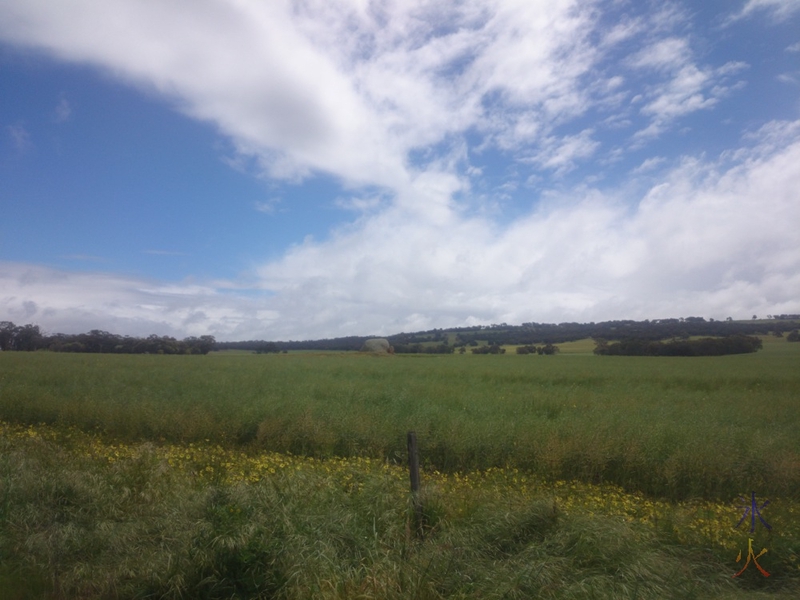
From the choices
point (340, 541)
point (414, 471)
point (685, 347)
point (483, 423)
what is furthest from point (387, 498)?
point (685, 347)

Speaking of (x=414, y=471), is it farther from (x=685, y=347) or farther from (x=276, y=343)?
(x=276, y=343)

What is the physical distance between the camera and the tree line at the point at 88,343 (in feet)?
160

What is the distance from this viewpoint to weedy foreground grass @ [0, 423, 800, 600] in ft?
14.3

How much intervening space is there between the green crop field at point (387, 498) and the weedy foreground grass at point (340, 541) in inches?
0.9

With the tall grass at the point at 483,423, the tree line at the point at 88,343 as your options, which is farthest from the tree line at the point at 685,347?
the tree line at the point at 88,343

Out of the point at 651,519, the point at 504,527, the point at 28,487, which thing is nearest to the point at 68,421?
the point at 28,487

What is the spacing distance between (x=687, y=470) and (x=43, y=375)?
2198cm

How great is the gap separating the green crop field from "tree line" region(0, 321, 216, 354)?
4346 cm

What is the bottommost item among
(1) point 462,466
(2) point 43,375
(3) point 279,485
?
(1) point 462,466

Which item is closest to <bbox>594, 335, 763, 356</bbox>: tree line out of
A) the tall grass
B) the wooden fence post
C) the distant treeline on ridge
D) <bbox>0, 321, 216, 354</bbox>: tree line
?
the distant treeline on ridge

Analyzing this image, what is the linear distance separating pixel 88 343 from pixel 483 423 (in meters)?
57.1

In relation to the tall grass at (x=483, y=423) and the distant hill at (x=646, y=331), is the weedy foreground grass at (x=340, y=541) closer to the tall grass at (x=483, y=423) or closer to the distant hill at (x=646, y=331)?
the tall grass at (x=483, y=423)

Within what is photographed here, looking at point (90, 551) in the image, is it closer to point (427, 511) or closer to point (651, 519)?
point (427, 511)

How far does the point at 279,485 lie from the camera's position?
6.68 meters
